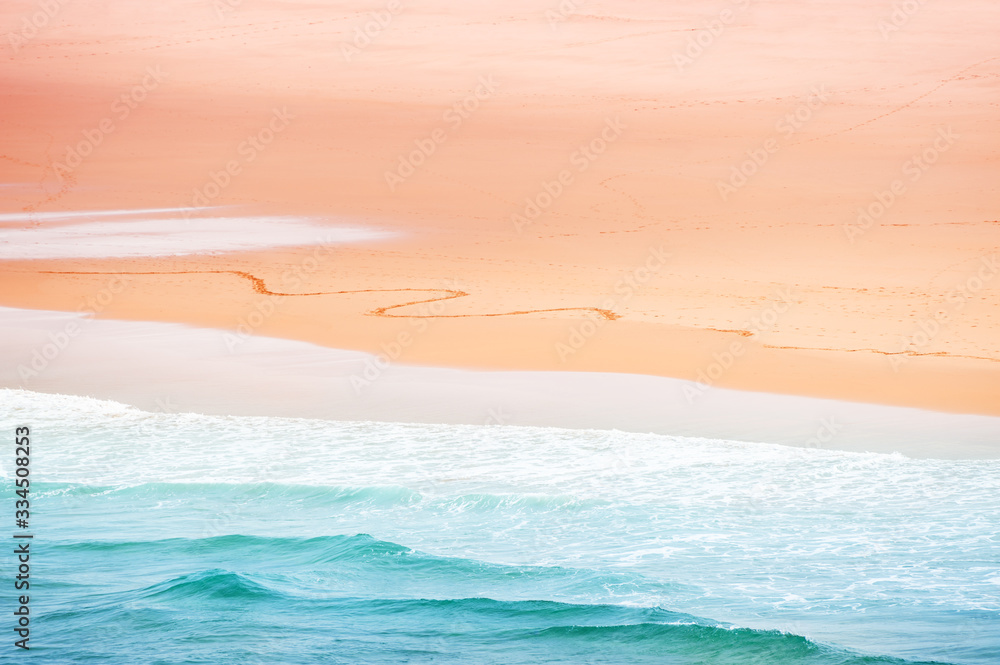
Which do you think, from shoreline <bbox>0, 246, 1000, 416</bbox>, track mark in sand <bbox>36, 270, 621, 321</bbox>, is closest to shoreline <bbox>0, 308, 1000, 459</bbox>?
shoreline <bbox>0, 246, 1000, 416</bbox>

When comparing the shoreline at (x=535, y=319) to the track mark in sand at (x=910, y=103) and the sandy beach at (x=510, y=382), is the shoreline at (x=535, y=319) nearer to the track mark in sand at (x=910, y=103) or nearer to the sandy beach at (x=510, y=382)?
the sandy beach at (x=510, y=382)

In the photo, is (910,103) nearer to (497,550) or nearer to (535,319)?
(535,319)

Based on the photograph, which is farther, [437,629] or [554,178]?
[554,178]

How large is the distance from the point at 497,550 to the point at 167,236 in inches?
547

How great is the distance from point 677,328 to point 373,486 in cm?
570

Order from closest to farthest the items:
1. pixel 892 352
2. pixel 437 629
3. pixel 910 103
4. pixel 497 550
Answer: pixel 437 629 < pixel 497 550 < pixel 892 352 < pixel 910 103

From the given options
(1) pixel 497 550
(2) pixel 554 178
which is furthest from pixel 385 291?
(2) pixel 554 178

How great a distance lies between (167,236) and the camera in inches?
761

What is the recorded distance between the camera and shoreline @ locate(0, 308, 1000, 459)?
364 inches

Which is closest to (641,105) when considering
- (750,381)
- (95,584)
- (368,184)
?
(368,184)

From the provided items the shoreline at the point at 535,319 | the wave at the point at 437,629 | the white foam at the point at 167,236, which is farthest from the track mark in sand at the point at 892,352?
the white foam at the point at 167,236

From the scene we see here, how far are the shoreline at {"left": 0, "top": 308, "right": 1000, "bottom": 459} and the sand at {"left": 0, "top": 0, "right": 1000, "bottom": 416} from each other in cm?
45

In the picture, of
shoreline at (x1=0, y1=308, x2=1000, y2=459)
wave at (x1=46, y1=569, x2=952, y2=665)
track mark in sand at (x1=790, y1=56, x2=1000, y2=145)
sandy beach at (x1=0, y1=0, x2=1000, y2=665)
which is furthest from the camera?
track mark in sand at (x1=790, y1=56, x2=1000, y2=145)

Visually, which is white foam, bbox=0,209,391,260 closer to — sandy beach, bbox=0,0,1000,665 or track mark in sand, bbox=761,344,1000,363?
sandy beach, bbox=0,0,1000,665
